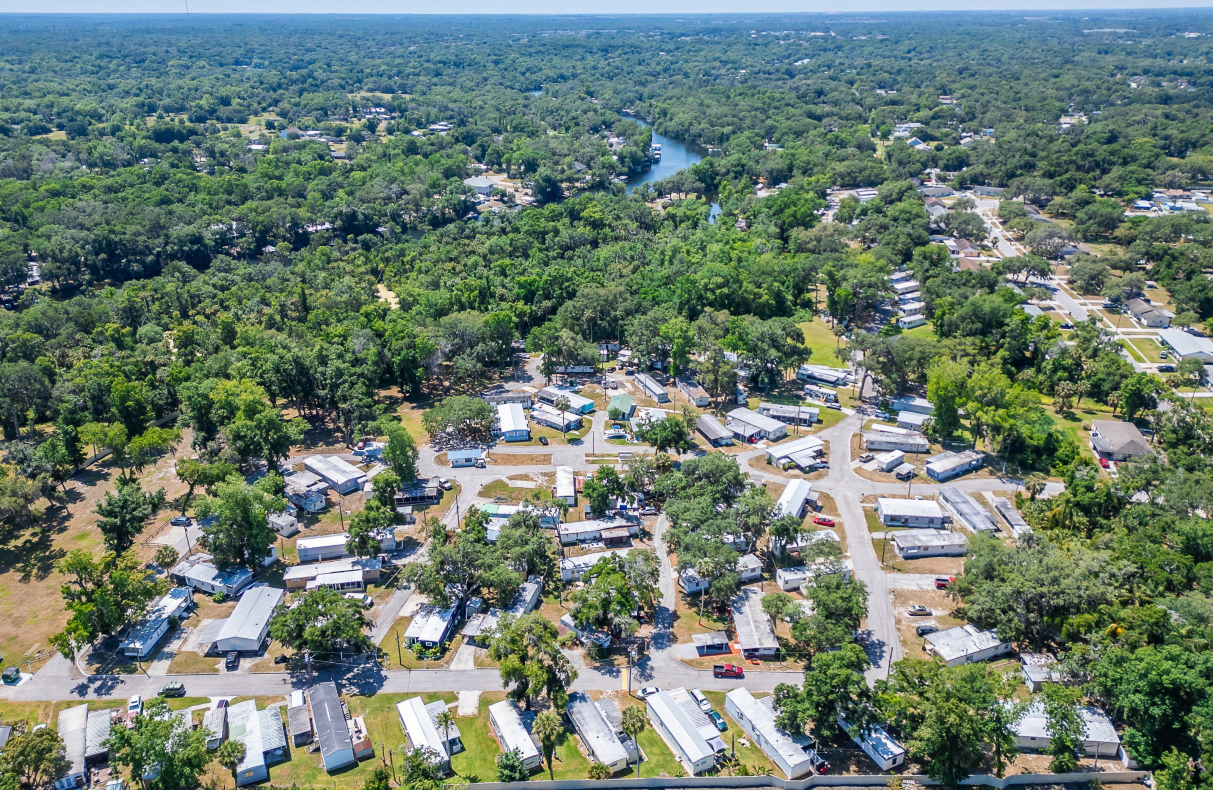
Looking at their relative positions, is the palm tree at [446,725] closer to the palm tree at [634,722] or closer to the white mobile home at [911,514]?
the palm tree at [634,722]

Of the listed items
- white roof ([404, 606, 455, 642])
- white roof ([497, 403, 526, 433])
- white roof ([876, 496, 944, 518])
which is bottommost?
white roof ([404, 606, 455, 642])

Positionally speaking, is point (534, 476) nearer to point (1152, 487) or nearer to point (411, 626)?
point (411, 626)

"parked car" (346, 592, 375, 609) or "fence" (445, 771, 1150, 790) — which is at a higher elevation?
"parked car" (346, 592, 375, 609)

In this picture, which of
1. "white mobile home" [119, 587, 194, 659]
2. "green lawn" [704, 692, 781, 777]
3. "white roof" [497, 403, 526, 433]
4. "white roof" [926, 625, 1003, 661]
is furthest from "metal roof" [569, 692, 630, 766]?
"white roof" [497, 403, 526, 433]

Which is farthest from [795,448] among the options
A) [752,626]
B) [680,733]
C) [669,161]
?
[669,161]

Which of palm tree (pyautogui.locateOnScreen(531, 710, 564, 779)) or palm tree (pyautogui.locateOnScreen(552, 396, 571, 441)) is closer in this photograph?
palm tree (pyautogui.locateOnScreen(531, 710, 564, 779))

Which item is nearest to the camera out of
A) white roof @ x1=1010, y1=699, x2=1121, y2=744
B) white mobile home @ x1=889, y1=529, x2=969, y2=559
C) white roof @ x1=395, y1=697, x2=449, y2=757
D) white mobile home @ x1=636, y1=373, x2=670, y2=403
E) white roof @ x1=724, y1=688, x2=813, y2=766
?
white roof @ x1=724, y1=688, x2=813, y2=766

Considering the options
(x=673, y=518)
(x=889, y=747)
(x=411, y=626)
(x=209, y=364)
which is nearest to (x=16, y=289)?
(x=209, y=364)

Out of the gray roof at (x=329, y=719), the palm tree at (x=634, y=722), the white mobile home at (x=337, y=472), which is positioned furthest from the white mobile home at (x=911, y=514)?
the white mobile home at (x=337, y=472)

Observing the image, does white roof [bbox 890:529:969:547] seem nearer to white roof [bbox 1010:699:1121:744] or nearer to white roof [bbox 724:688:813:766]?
white roof [bbox 1010:699:1121:744]
